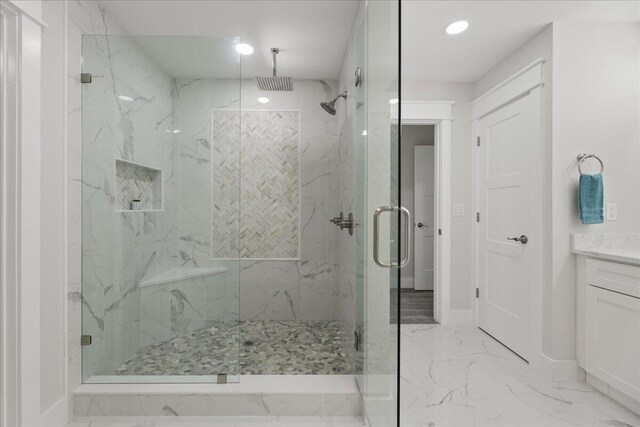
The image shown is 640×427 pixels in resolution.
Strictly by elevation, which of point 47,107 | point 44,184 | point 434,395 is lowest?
point 434,395

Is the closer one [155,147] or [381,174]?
[381,174]

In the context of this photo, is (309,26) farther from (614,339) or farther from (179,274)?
(614,339)

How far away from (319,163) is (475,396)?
7.25 feet

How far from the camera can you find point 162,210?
2.06 metres

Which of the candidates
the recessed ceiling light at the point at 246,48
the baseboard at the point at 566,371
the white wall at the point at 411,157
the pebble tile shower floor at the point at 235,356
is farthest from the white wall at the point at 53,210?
the white wall at the point at 411,157

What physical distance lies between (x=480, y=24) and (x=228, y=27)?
1816 millimetres

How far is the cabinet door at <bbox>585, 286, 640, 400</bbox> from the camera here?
1.89 metres

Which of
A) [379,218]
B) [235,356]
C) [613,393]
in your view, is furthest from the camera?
[613,393]

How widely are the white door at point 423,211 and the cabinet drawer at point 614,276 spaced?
2.83 m

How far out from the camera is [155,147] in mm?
2072

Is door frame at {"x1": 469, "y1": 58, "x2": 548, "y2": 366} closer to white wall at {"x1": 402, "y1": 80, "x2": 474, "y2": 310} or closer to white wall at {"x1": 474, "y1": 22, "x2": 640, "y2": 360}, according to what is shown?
white wall at {"x1": 474, "y1": 22, "x2": 640, "y2": 360}

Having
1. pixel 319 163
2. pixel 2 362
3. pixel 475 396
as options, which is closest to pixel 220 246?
pixel 2 362

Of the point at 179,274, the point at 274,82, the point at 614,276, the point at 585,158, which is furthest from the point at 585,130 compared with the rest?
the point at 179,274

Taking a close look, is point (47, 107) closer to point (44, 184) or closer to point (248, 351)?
point (44, 184)
